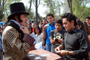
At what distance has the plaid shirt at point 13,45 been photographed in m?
1.70

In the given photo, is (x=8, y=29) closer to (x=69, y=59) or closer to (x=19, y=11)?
(x=19, y=11)

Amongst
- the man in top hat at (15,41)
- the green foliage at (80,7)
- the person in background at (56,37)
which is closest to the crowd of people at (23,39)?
the man in top hat at (15,41)

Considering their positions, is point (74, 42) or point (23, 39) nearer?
point (23, 39)

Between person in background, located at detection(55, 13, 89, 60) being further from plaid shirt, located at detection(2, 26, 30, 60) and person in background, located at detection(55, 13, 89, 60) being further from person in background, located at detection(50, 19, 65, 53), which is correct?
person in background, located at detection(50, 19, 65, 53)

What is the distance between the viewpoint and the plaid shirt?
170 centimetres

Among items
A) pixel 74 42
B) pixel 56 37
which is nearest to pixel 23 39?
pixel 74 42

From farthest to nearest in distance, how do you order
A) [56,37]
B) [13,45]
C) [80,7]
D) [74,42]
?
[80,7]
[56,37]
[74,42]
[13,45]

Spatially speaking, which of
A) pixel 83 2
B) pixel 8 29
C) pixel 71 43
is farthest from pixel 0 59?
pixel 83 2

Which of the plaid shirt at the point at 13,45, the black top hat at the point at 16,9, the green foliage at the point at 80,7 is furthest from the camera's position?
the green foliage at the point at 80,7

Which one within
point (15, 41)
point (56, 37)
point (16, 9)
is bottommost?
point (56, 37)

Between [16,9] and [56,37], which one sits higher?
[16,9]

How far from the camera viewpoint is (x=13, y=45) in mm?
1696

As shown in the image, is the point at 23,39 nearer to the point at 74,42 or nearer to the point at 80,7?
the point at 74,42

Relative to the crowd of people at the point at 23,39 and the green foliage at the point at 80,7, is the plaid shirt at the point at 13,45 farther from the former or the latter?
the green foliage at the point at 80,7
